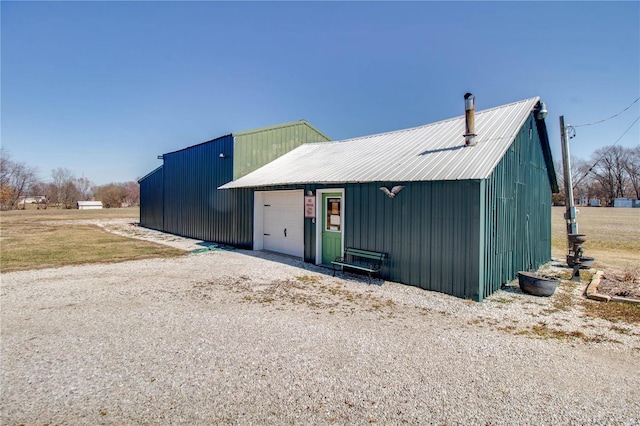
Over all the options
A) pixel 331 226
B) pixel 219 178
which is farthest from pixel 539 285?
pixel 219 178

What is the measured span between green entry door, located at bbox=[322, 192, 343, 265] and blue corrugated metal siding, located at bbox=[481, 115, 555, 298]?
12.7ft

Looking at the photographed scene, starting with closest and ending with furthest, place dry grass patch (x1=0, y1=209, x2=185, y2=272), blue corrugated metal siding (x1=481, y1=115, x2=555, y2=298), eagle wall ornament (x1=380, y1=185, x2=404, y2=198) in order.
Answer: blue corrugated metal siding (x1=481, y1=115, x2=555, y2=298) → eagle wall ornament (x1=380, y1=185, x2=404, y2=198) → dry grass patch (x1=0, y1=209, x2=185, y2=272)

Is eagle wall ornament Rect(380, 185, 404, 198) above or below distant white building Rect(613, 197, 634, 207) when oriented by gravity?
below

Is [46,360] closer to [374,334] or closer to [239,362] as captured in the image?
[239,362]

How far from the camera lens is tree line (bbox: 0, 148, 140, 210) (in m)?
49.2

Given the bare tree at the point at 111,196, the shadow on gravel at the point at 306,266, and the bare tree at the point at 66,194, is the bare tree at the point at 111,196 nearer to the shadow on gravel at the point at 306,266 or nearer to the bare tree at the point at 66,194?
the bare tree at the point at 66,194

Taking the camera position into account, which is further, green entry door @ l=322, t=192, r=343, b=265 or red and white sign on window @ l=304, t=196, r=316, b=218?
red and white sign on window @ l=304, t=196, r=316, b=218

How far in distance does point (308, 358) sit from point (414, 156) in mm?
6429

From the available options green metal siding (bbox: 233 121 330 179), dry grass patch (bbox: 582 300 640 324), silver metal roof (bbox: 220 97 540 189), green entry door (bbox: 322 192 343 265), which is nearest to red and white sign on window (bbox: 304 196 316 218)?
green entry door (bbox: 322 192 343 265)

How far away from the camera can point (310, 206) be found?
33.1 ft

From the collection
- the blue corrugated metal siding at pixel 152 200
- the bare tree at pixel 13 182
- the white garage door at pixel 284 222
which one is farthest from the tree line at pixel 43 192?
the white garage door at pixel 284 222

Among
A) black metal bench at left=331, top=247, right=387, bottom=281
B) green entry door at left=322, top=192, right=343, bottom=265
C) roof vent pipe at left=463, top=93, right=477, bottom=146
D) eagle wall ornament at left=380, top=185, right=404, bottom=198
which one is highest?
roof vent pipe at left=463, top=93, right=477, bottom=146

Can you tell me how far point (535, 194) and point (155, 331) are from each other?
35.3ft

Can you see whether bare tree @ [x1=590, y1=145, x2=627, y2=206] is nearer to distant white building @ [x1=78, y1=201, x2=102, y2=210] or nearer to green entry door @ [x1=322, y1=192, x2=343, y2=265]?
green entry door @ [x1=322, y1=192, x2=343, y2=265]
